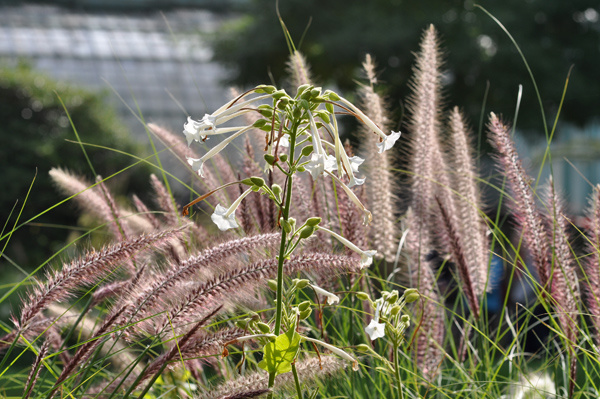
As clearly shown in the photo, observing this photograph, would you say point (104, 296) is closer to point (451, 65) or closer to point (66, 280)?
point (66, 280)

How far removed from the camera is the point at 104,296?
139cm

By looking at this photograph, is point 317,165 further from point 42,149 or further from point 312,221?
point 42,149

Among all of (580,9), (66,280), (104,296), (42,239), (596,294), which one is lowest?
(42,239)

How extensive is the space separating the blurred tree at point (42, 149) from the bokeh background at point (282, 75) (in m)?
0.02

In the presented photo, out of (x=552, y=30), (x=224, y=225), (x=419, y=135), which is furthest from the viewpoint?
(x=552, y=30)

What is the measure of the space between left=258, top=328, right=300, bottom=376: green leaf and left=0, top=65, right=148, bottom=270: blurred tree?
854 centimetres

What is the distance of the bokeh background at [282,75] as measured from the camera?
31.2ft

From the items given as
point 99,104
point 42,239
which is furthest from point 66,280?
point 99,104

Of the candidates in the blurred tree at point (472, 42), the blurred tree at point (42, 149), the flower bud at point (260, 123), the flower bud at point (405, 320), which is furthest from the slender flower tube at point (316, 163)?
the blurred tree at point (472, 42)

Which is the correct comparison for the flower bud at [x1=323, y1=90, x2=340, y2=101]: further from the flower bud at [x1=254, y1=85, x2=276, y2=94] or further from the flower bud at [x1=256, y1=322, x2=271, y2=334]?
the flower bud at [x1=256, y1=322, x2=271, y2=334]

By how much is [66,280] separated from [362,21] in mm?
11643

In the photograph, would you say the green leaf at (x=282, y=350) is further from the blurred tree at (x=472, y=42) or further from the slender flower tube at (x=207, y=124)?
the blurred tree at (x=472, y=42)

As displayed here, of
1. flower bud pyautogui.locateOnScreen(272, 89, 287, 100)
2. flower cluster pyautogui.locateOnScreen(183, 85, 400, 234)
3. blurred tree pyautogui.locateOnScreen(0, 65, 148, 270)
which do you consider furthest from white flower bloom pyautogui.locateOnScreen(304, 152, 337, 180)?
blurred tree pyautogui.locateOnScreen(0, 65, 148, 270)

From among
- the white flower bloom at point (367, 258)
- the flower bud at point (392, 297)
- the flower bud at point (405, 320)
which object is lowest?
the flower bud at point (405, 320)
